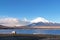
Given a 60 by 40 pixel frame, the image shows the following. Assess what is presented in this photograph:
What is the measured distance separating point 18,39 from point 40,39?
5547 millimetres

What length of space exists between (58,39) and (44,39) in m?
3.48

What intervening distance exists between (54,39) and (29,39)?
558cm

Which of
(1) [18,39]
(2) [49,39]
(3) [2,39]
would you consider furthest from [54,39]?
(3) [2,39]

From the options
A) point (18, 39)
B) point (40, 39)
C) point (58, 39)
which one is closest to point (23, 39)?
point (18, 39)

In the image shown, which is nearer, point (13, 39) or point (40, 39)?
point (13, 39)

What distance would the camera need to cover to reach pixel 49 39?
4675 cm

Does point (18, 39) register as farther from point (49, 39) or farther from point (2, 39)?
point (49, 39)

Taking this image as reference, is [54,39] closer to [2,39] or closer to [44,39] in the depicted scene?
[44,39]

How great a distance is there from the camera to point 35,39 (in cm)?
4694

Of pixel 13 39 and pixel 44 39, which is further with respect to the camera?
pixel 44 39

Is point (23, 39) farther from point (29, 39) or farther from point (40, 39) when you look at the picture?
point (40, 39)

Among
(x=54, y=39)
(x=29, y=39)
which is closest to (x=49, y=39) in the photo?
(x=54, y=39)

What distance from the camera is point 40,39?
47781 mm

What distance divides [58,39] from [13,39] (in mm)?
9734
